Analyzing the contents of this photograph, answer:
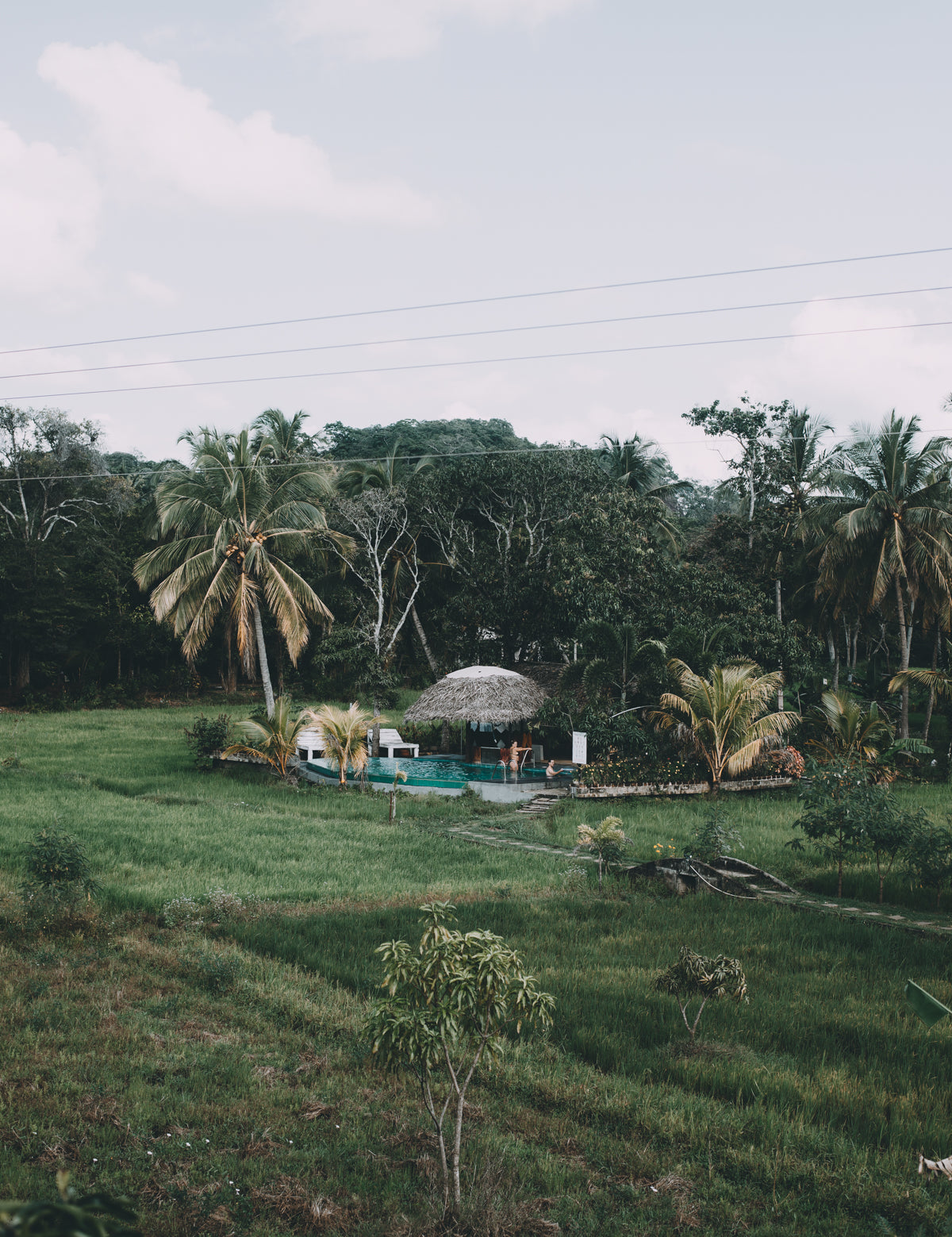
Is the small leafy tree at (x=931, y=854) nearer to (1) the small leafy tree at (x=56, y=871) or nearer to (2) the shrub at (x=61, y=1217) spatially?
(1) the small leafy tree at (x=56, y=871)

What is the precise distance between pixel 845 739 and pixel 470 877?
10800 mm

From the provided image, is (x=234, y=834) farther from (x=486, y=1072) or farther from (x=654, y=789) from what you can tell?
(x=486, y=1072)

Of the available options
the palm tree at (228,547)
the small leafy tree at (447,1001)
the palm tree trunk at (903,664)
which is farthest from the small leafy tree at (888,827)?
the palm tree at (228,547)

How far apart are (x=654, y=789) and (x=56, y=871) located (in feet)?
37.8

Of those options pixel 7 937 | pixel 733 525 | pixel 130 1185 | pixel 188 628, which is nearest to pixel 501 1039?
pixel 130 1185

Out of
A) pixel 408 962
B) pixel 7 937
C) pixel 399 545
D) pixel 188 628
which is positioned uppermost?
pixel 399 545

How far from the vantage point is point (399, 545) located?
29.0 meters

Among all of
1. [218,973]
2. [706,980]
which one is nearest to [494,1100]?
[706,980]

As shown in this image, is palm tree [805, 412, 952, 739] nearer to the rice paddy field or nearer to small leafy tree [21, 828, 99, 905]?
the rice paddy field

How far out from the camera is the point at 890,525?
21.6 metres

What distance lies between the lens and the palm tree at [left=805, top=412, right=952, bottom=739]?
69.8ft

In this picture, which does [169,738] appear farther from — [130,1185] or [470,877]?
[130,1185]

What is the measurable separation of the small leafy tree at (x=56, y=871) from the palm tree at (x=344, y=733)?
832cm

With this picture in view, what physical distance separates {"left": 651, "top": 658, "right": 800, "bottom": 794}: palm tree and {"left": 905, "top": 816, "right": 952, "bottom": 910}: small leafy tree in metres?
7.28
